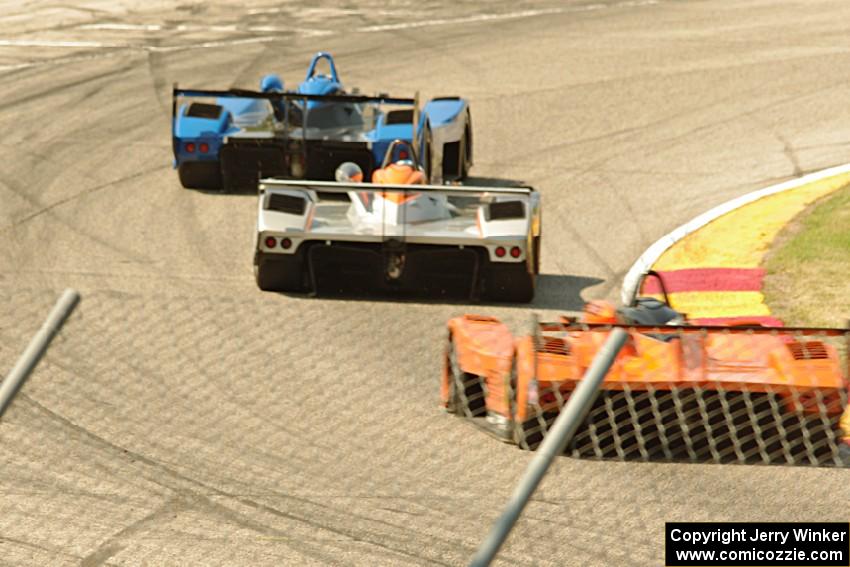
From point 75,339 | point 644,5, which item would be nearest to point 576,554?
point 75,339

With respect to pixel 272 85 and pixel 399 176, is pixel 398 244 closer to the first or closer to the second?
pixel 399 176

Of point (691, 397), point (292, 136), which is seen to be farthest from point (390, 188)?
point (691, 397)

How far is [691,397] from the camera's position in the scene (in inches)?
343

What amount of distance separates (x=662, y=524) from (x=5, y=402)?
14.5 feet

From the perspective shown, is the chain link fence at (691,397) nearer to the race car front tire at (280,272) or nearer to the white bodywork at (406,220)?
the white bodywork at (406,220)

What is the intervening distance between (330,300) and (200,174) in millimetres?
4119

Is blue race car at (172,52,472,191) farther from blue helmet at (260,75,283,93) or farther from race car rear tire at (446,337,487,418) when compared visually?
race car rear tire at (446,337,487,418)

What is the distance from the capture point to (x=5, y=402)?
14.0 feet

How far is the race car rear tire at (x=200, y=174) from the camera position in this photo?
16.1 m

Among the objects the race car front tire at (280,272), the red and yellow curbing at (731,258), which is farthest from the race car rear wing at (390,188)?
the red and yellow curbing at (731,258)

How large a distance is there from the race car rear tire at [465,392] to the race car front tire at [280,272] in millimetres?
3012

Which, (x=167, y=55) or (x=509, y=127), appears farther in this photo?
(x=167, y=55)

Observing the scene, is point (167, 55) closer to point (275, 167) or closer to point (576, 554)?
point (275, 167)

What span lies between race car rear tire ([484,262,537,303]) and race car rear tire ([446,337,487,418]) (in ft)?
8.90
